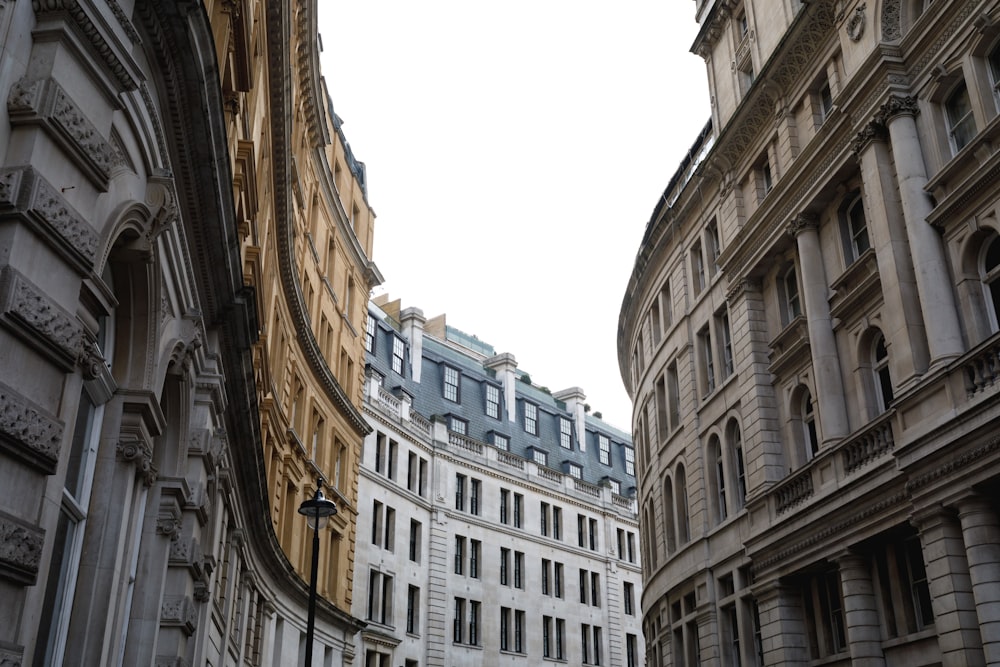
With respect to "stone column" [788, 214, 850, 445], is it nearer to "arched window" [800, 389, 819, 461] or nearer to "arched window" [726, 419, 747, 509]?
"arched window" [800, 389, 819, 461]

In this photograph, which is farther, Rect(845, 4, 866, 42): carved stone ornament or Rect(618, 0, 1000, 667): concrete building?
Rect(845, 4, 866, 42): carved stone ornament

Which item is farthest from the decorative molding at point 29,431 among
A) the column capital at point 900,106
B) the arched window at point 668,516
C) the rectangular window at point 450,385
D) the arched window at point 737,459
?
the rectangular window at point 450,385

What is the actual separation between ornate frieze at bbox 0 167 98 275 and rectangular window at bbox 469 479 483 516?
155ft

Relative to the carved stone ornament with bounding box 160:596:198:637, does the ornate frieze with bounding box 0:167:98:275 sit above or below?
above

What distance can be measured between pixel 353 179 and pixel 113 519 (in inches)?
1287

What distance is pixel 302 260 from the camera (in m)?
32.6

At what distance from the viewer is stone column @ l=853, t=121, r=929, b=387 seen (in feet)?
62.5

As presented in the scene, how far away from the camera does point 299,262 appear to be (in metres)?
32.1

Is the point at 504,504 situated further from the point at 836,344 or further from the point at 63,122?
the point at 63,122

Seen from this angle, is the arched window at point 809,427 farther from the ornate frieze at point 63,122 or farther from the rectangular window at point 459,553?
the rectangular window at point 459,553

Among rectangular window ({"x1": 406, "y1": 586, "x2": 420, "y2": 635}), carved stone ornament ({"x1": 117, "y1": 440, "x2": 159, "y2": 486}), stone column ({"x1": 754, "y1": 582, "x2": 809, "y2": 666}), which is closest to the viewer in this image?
carved stone ornament ({"x1": 117, "y1": 440, "x2": 159, "y2": 486})

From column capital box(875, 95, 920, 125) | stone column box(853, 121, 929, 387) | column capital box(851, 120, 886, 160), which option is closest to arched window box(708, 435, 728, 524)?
stone column box(853, 121, 929, 387)

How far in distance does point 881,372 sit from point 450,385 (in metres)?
39.6

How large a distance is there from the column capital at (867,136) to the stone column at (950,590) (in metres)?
8.00
